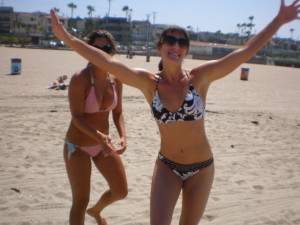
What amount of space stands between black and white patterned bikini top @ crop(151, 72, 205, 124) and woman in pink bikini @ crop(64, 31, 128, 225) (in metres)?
0.57

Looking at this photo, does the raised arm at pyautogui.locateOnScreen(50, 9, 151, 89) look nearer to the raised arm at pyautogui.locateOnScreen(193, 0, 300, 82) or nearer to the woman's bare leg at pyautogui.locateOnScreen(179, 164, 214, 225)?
the raised arm at pyautogui.locateOnScreen(193, 0, 300, 82)

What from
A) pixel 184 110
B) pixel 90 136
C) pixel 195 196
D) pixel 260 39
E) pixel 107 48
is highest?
pixel 260 39

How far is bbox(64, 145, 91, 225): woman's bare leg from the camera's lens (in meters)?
2.99

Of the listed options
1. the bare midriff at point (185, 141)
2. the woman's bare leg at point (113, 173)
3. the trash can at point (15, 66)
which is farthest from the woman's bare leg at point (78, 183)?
the trash can at point (15, 66)

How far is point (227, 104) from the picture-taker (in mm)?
12859

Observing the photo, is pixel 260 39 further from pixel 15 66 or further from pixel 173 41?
pixel 15 66

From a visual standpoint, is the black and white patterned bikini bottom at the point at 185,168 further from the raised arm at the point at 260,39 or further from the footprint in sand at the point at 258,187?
the footprint in sand at the point at 258,187

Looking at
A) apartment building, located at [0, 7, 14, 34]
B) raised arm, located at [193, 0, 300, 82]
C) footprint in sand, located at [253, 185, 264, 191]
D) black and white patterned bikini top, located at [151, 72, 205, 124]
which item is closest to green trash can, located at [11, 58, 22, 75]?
footprint in sand, located at [253, 185, 264, 191]

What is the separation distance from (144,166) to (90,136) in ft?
9.52

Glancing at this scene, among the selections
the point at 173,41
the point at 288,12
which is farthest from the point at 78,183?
the point at 288,12

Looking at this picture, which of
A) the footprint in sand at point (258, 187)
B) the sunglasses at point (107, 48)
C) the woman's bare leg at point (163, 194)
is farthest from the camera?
the footprint in sand at point (258, 187)

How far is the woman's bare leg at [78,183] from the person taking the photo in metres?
2.99

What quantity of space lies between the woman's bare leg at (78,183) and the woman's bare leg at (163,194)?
0.72 m

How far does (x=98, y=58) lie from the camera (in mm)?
2668
